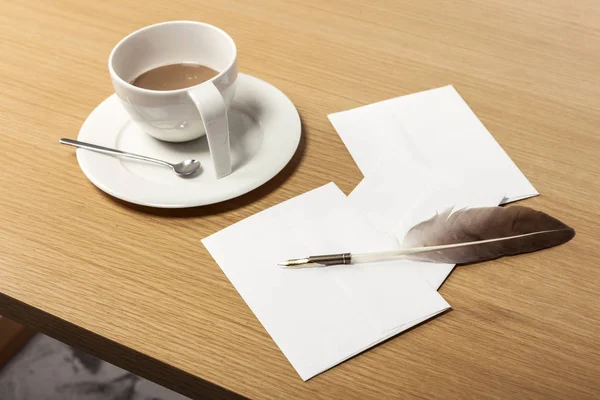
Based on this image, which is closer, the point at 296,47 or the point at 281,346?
the point at 281,346

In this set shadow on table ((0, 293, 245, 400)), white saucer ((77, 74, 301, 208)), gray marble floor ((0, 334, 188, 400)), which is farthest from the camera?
gray marble floor ((0, 334, 188, 400))

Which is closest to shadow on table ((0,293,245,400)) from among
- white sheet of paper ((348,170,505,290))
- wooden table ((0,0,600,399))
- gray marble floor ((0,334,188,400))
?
wooden table ((0,0,600,399))

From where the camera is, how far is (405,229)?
0.62m

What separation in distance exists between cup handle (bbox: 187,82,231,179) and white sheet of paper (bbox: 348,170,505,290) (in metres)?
0.15

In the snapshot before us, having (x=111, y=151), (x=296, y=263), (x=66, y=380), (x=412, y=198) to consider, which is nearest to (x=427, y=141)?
(x=412, y=198)

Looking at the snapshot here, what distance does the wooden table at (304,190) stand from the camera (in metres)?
0.51

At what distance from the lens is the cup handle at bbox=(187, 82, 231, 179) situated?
597mm

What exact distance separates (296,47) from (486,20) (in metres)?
0.32

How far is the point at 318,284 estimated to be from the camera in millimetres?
564

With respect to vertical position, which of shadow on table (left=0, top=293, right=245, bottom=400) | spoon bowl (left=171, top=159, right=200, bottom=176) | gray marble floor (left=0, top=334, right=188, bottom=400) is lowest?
gray marble floor (left=0, top=334, right=188, bottom=400)

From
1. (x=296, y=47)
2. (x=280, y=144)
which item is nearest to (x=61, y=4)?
(x=296, y=47)

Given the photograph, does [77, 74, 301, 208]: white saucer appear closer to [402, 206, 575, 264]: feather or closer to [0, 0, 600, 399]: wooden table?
[0, 0, 600, 399]: wooden table

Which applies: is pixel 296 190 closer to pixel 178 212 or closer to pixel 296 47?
pixel 178 212

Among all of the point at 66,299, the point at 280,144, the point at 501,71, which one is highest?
the point at 501,71
